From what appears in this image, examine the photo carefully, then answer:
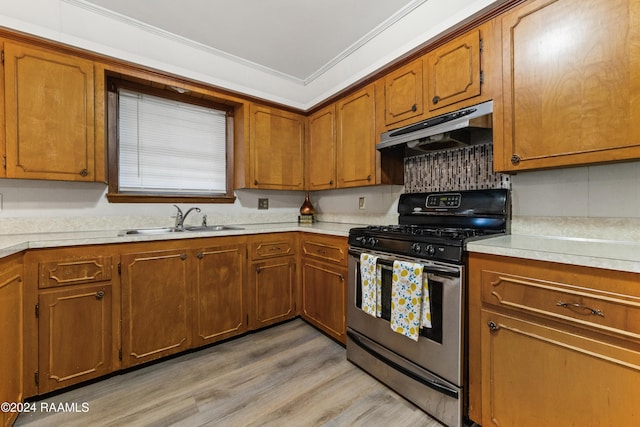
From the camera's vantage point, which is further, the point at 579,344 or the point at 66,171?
the point at 66,171

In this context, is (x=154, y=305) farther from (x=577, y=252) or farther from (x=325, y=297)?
(x=577, y=252)

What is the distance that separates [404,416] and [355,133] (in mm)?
2067

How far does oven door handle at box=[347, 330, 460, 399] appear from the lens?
4.59 ft

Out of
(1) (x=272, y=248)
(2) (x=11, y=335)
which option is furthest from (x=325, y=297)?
(2) (x=11, y=335)

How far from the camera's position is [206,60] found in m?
2.49

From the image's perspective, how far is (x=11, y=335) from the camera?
136cm

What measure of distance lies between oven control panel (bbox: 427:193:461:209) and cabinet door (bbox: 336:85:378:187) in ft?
1.57

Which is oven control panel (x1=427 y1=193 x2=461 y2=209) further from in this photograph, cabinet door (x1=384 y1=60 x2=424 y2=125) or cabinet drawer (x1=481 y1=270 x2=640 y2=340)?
cabinet drawer (x1=481 y1=270 x2=640 y2=340)

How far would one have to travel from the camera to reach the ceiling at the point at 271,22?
76.4 inches

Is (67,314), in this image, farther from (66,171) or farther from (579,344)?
(579,344)

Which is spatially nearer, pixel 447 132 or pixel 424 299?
pixel 424 299

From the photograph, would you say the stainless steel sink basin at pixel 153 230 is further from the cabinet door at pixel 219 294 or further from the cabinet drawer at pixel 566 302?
the cabinet drawer at pixel 566 302

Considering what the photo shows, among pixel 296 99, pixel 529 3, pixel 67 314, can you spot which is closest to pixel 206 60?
pixel 296 99

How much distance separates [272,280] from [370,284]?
1.06 meters
